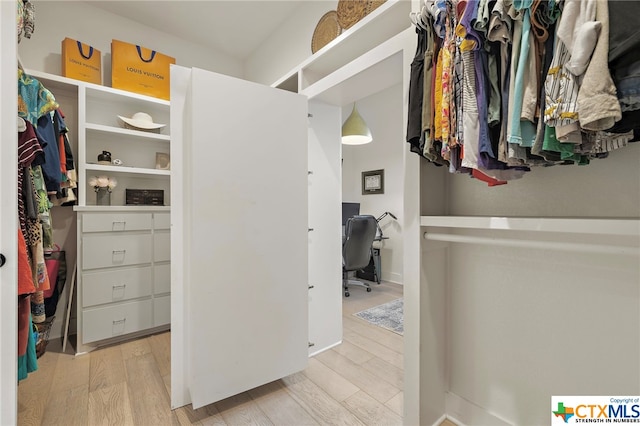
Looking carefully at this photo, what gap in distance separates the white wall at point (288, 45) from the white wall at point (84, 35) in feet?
2.37

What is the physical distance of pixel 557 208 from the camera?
112cm

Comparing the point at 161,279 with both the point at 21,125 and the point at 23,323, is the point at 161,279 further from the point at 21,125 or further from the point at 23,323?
the point at 21,125

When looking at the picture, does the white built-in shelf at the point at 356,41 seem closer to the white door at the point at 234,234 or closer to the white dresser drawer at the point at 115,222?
Result: the white door at the point at 234,234

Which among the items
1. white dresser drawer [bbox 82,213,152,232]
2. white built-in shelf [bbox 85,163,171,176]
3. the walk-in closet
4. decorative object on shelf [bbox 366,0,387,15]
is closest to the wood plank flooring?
the walk-in closet

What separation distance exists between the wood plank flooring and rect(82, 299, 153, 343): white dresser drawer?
13cm

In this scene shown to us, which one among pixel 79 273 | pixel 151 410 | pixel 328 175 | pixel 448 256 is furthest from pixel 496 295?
pixel 79 273

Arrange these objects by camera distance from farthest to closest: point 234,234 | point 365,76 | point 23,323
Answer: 1. point 365,76
2. point 234,234
3. point 23,323

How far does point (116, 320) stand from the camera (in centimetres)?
222

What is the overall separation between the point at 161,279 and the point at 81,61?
188cm

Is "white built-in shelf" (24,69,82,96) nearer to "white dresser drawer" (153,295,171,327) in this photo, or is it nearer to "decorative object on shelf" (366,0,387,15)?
"white dresser drawer" (153,295,171,327)

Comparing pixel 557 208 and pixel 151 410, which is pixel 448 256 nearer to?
pixel 557 208

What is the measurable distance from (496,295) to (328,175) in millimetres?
1354

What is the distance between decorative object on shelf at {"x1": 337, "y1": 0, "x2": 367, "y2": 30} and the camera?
178 centimetres

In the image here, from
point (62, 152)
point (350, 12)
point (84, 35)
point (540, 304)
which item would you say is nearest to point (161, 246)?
point (62, 152)
